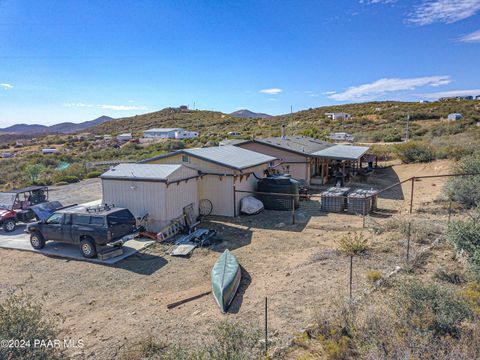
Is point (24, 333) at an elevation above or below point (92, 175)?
above

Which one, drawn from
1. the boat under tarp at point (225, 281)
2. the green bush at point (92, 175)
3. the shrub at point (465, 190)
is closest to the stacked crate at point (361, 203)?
the shrub at point (465, 190)

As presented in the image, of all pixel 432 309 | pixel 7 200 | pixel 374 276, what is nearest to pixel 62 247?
pixel 7 200

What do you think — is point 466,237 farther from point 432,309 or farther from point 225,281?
point 225,281

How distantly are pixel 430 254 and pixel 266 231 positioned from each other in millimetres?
6192

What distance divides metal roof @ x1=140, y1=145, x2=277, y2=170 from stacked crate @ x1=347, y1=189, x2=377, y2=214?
5.41 metres

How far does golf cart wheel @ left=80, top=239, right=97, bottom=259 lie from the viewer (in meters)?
11.3

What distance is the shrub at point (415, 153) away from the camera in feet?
94.5

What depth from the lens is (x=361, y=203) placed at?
630 inches


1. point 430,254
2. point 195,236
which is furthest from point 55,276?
point 430,254

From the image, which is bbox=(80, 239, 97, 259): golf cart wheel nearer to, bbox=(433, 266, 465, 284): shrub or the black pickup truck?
the black pickup truck

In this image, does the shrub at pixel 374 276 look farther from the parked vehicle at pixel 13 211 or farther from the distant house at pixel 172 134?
the distant house at pixel 172 134

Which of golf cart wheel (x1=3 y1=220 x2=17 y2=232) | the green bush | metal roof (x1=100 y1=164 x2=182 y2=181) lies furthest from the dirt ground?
the green bush

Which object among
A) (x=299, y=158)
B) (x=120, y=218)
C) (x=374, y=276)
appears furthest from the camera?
(x=299, y=158)

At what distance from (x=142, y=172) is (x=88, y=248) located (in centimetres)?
414
